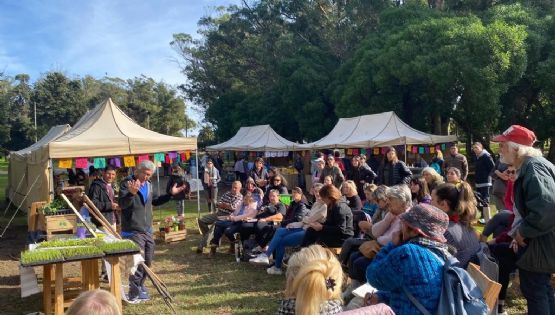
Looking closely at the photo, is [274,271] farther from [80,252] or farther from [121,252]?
[80,252]

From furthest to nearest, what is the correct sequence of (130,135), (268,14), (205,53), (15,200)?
(205,53) → (268,14) → (15,200) → (130,135)

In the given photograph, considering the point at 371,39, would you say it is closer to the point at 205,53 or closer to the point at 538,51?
the point at 538,51

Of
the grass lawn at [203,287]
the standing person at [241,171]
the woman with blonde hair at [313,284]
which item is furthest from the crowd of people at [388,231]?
A: the standing person at [241,171]

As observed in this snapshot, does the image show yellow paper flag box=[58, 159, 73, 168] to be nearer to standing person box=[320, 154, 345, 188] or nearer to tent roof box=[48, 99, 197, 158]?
tent roof box=[48, 99, 197, 158]

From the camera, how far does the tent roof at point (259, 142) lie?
19.6 meters

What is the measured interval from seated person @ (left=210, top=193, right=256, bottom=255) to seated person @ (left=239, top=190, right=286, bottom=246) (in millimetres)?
122

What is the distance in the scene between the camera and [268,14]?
33.4 metres

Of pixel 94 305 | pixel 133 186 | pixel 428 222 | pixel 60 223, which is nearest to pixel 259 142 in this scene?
pixel 60 223

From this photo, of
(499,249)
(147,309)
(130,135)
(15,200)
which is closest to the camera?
(499,249)

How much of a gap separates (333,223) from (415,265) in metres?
3.36

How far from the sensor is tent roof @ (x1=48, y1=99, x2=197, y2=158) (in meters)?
8.70

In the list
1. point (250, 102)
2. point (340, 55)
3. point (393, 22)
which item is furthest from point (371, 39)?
point (250, 102)

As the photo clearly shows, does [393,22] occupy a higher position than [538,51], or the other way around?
[393,22]

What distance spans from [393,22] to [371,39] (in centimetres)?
138
